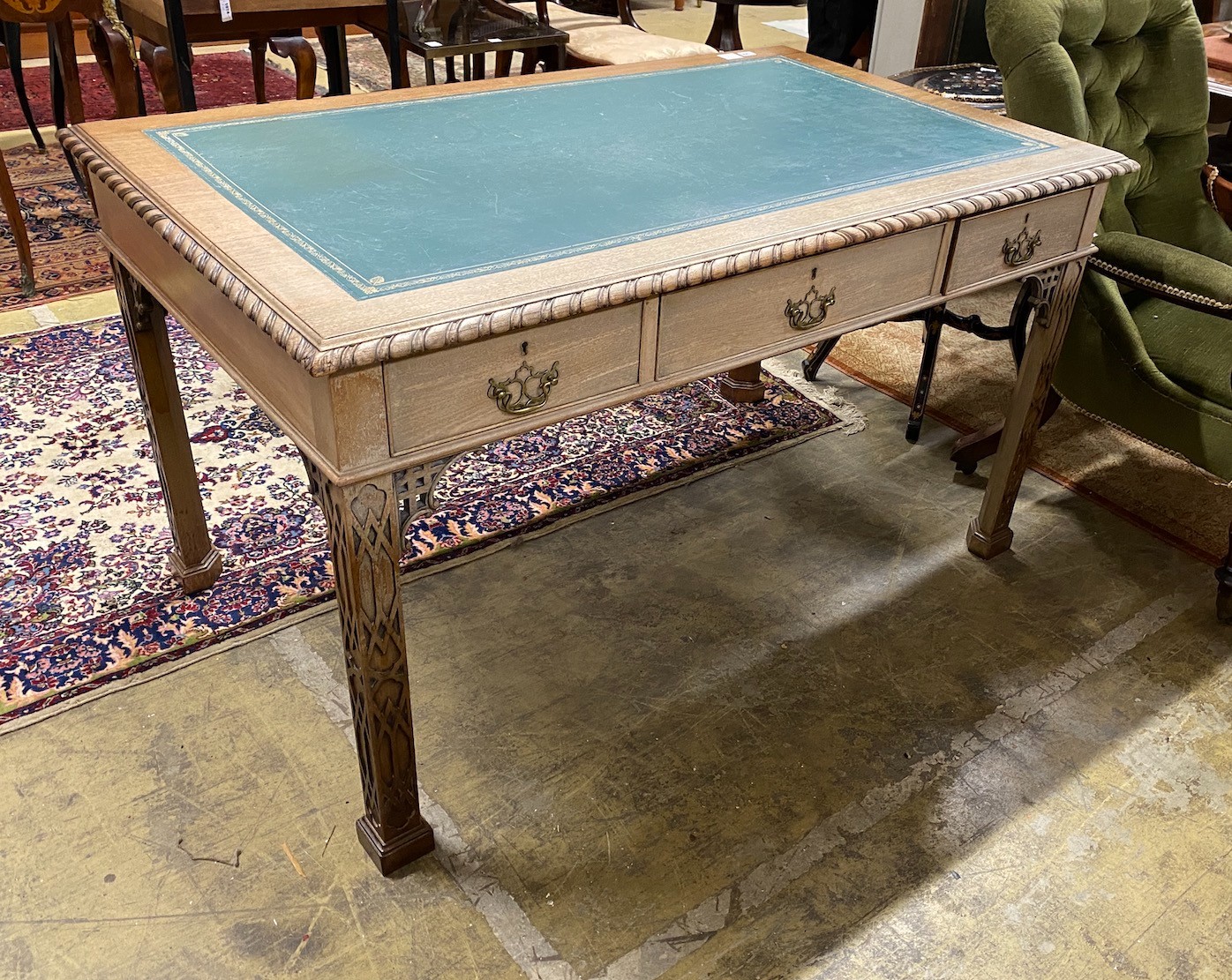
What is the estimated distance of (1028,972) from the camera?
5.05ft

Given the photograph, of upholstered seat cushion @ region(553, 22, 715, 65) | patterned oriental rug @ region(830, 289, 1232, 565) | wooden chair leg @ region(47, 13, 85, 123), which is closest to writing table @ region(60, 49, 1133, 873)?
patterned oriental rug @ region(830, 289, 1232, 565)

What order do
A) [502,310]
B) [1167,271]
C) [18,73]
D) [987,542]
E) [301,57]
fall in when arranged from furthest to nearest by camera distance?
[18,73]
[301,57]
[987,542]
[1167,271]
[502,310]

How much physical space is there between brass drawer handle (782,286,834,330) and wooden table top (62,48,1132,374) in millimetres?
110

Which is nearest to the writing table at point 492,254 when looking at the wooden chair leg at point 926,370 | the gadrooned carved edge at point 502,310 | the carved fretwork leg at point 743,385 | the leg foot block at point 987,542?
the gadrooned carved edge at point 502,310

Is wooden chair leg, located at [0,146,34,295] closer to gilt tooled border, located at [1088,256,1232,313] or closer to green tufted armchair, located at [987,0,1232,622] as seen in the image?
green tufted armchair, located at [987,0,1232,622]

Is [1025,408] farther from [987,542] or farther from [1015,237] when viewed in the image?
[1015,237]

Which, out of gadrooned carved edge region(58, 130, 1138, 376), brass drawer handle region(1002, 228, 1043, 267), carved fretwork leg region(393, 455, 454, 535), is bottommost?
carved fretwork leg region(393, 455, 454, 535)

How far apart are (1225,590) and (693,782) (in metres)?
1.20

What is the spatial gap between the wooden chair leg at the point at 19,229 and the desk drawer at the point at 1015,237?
107 inches

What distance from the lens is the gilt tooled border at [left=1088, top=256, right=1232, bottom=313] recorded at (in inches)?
80.4

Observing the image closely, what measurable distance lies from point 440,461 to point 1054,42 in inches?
61.5

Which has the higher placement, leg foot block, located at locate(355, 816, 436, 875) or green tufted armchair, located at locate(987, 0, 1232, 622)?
green tufted armchair, located at locate(987, 0, 1232, 622)

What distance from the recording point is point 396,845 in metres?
1.62

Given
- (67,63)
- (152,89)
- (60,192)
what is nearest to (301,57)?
(67,63)
